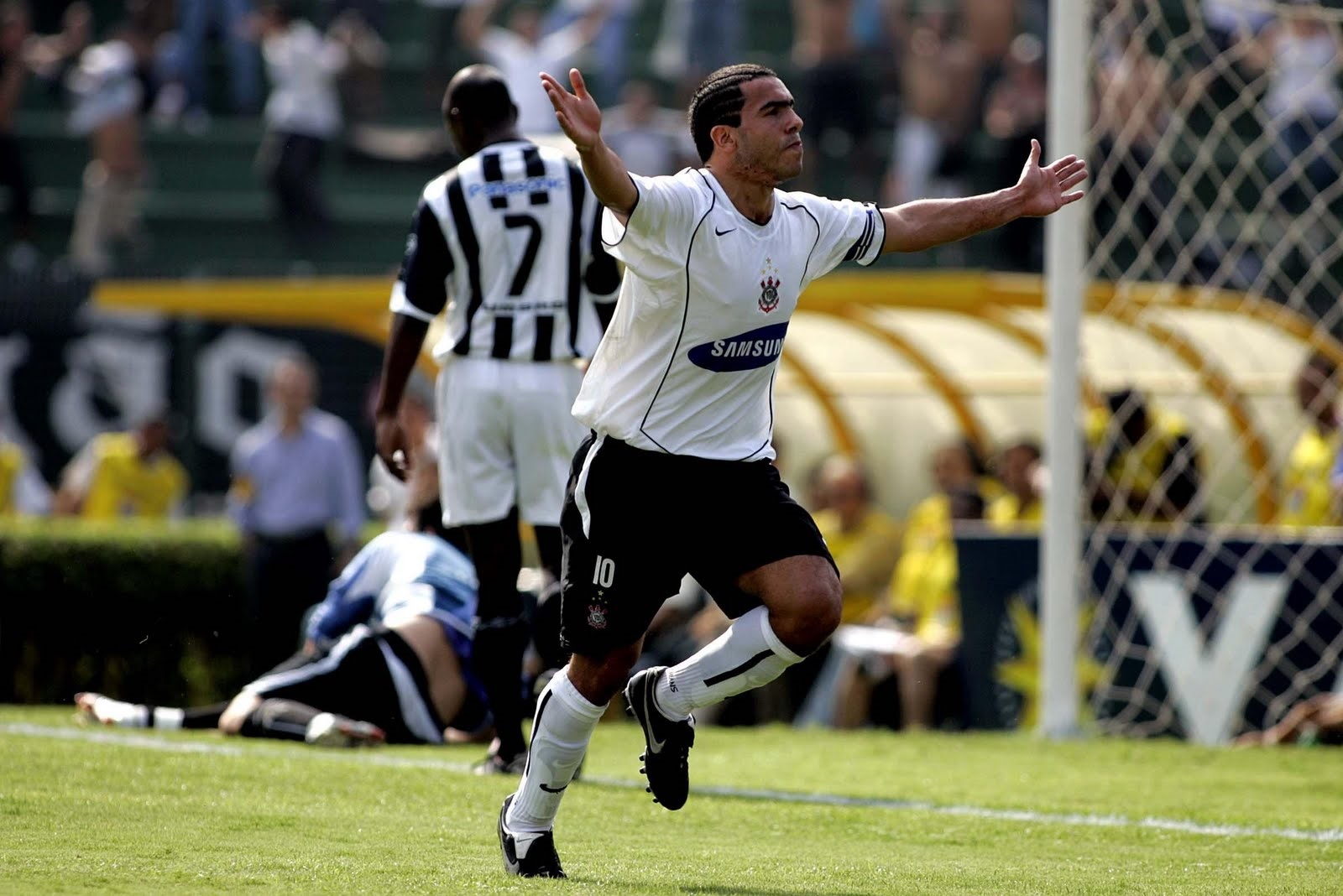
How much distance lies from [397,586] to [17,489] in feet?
28.0

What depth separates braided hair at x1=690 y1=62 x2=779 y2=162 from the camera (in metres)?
4.96

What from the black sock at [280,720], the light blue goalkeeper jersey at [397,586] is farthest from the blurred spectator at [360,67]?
the black sock at [280,720]

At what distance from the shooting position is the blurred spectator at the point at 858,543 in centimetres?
1213

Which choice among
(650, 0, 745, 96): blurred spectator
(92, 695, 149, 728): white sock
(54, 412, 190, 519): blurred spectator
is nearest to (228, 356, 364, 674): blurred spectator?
(54, 412, 190, 519): blurred spectator

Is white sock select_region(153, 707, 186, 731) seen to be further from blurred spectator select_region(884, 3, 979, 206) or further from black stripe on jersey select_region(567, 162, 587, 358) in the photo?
blurred spectator select_region(884, 3, 979, 206)

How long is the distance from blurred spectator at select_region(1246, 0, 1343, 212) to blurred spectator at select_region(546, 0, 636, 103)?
24.6 ft

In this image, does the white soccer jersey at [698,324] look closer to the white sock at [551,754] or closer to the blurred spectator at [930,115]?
the white sock at [551,754]

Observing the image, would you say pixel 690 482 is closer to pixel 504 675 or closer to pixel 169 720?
pixel 504 675

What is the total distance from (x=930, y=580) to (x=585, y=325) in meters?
5.14

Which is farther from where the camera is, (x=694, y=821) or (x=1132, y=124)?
(x=1132, y=124)

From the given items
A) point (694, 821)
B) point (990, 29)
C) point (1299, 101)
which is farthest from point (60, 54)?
point (694, 821)

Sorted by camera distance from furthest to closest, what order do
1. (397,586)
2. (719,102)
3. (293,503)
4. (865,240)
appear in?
(293,503) → (397,586) → (865,240) → (719,102)

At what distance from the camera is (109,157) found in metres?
19.8

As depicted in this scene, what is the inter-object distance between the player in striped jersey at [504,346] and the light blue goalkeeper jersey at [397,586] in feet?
4.30
